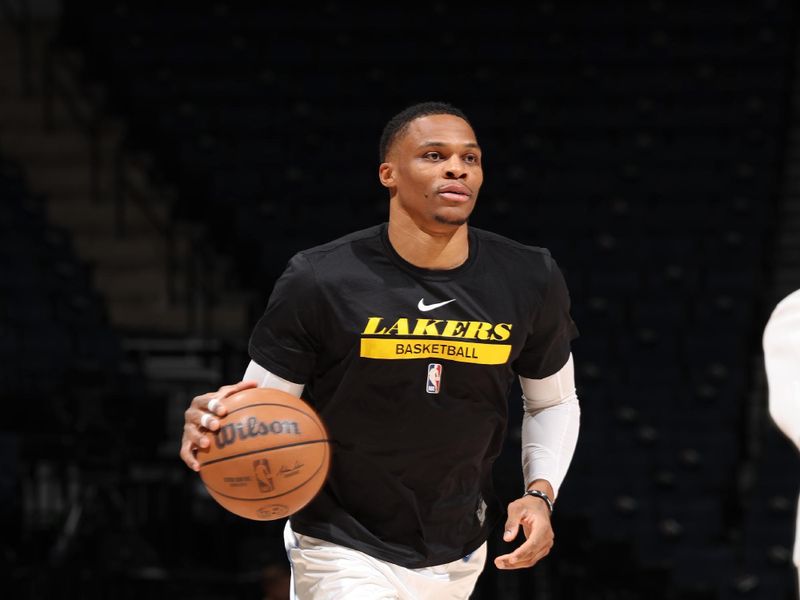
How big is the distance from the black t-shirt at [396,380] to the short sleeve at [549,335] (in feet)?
0.27

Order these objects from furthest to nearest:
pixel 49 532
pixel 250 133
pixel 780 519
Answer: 1. pixel 250 133
2. pixel 780 519
3. pixel 49 532

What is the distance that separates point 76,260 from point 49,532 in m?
3.35

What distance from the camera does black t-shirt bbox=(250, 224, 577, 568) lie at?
336cm

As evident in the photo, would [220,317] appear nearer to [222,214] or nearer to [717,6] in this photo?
[222,214]

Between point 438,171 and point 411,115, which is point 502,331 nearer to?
point 438,171

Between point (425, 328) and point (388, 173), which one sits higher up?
point (388, 173)

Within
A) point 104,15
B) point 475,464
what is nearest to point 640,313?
point 104,15

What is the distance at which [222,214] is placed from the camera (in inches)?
425

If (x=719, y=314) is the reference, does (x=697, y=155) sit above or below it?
above

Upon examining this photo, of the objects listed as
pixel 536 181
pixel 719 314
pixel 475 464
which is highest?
pixel 475 464

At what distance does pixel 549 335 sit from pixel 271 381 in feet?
2.44

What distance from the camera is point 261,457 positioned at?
319 centimetres

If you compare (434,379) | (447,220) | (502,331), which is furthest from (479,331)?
(447,220)

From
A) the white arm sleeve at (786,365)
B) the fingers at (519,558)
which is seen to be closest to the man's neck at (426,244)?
the fingers at (519,558)
